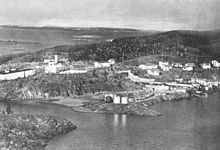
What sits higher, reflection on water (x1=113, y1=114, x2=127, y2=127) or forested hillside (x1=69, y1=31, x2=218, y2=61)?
forested hillside (x1=69, y1=31, x2=218, y2=61)

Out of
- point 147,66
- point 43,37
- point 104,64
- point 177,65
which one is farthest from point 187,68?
point 43,37

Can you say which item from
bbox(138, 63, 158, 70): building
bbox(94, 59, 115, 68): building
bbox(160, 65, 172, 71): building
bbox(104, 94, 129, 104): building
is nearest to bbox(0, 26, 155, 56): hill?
bbox(94, 59, 115, 68): building

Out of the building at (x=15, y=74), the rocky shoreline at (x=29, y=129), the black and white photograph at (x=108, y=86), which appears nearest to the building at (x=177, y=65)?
the black and white photograph at (x=108, y=86)

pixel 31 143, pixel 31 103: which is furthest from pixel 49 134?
pixel 31 103

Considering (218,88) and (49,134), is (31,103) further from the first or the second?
(218,88)

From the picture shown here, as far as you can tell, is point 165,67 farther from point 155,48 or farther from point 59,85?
point 59,85

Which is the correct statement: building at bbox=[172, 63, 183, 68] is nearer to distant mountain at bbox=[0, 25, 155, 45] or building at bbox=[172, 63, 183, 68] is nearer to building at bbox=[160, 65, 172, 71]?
building at bbox=[160, 65, 172, 71]

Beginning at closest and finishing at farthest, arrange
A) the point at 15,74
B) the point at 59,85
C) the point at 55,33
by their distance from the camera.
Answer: the point at 55,33 < the point at 15,74 < the point at 59,85
